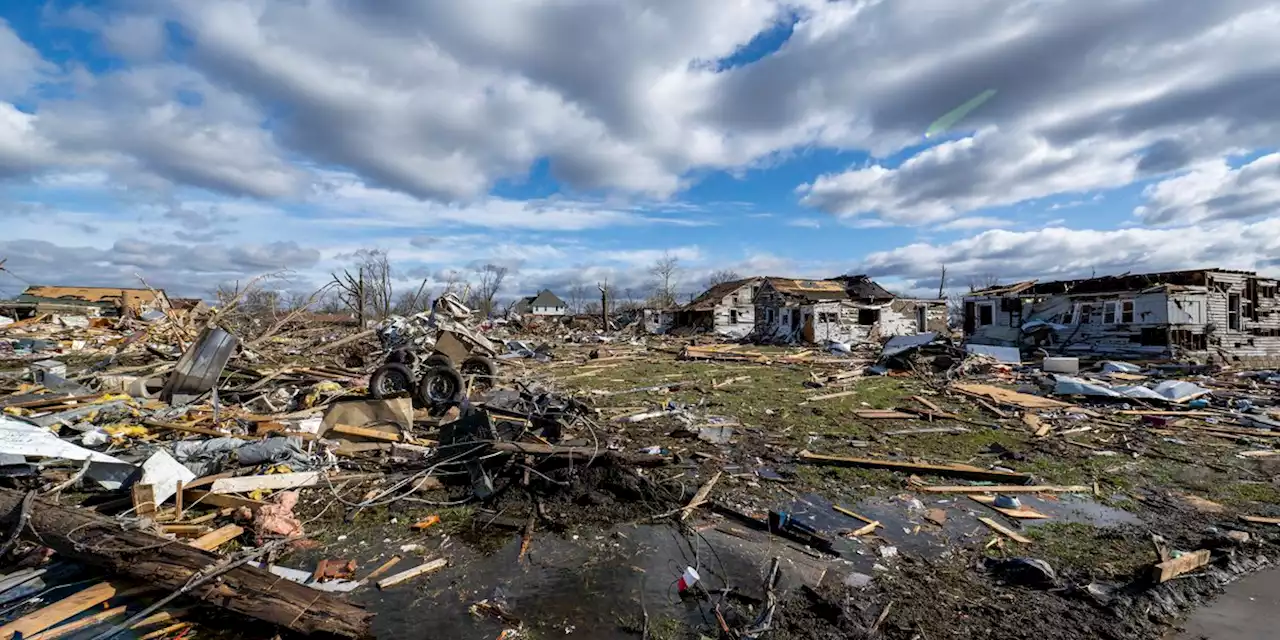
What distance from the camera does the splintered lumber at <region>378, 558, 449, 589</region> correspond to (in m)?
4.44

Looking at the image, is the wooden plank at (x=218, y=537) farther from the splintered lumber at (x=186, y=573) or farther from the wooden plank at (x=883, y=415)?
the wooden plank at (x=883, y=415)

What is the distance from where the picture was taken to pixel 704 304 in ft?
139

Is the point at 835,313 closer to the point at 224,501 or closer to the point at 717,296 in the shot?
the point at 717,296

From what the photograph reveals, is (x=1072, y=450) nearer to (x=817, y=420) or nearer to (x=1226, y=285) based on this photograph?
(x=817, y=420)

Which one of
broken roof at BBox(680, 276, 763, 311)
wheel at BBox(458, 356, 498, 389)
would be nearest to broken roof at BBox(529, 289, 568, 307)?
broken roof at BBox(680, 276, 763, 311)

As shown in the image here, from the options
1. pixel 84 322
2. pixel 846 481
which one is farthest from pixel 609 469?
pixel 84 322

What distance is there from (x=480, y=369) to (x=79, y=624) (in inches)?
378

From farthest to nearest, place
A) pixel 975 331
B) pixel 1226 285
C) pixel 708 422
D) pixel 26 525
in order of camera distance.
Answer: pixel 975 331
pixel 1226 285
pixel 708 422
pixel 26 525

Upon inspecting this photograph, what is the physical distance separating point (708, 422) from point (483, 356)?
5931 millimetres

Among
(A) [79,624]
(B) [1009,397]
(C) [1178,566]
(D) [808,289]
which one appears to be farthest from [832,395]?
(D) [808,289]

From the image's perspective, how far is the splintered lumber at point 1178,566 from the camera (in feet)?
14.4

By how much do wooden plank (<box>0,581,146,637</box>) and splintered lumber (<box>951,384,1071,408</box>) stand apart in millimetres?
14810

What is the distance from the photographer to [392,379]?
36.2 ft

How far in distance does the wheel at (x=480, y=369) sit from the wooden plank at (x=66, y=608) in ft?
29.4
